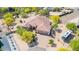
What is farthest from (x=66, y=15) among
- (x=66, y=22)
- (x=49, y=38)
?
(x=49, y=38)

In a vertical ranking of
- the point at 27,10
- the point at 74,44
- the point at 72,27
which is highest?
the point at 27,10

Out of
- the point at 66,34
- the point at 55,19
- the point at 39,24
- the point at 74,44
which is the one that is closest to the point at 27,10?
the point at 39,24

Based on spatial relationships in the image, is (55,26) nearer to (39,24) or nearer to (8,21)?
(39,24)

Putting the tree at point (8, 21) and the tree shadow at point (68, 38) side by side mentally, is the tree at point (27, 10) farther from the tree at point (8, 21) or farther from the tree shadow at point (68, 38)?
the tree shadow at point (68, 38)

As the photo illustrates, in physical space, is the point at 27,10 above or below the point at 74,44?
above

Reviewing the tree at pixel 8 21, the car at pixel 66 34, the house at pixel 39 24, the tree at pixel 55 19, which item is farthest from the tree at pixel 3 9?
the car at pixel 66 34

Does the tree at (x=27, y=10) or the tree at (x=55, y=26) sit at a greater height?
the tree at (x=27, y=10)
